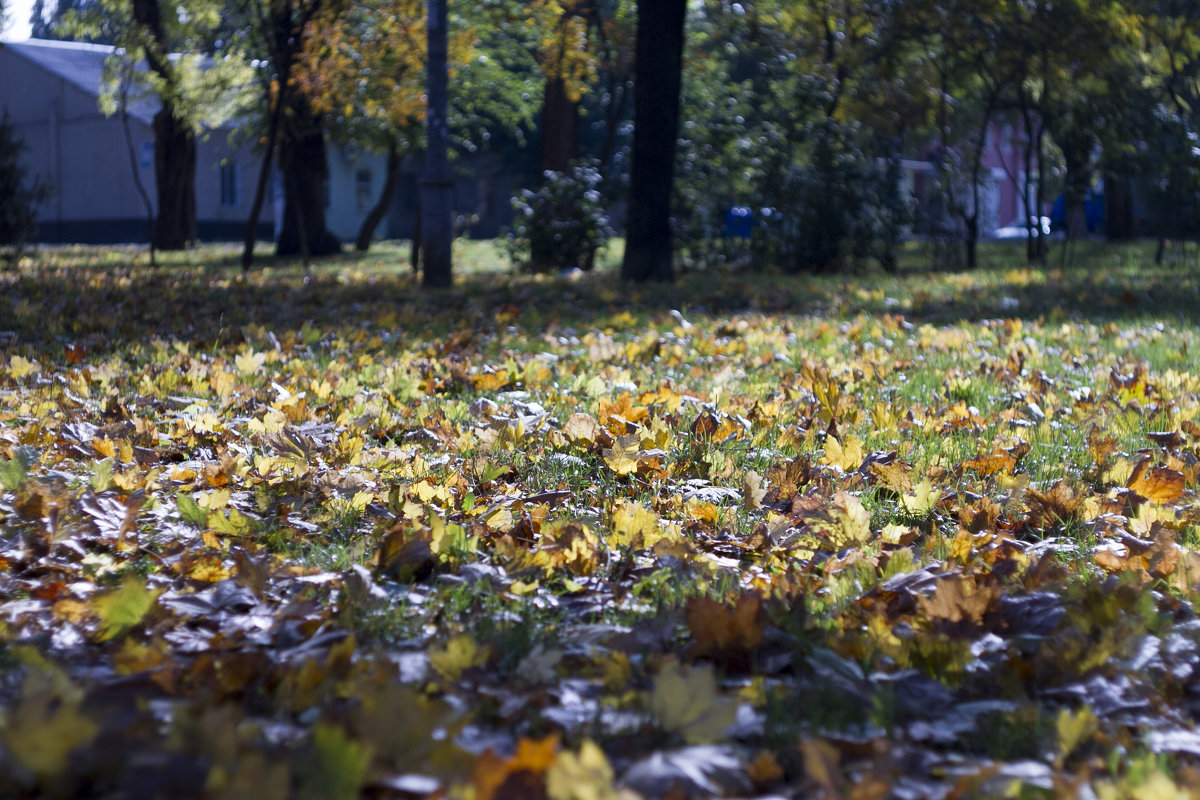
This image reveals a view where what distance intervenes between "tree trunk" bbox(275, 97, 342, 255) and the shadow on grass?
6351mm

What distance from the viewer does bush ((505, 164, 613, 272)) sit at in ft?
55.3

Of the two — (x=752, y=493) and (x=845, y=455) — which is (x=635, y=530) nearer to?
(x=752, y=493)

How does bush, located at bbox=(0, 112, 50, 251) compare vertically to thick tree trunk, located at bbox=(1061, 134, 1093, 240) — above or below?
below

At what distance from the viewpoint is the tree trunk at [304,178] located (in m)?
20.8

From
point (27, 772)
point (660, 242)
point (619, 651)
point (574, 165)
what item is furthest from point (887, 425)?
point (574, 165)

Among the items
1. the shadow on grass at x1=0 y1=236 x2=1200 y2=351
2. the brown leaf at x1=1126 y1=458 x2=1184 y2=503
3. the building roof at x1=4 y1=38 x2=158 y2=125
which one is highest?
the building roof at x1=4 y1=38 x2=158 y2=125

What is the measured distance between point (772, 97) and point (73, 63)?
104ft

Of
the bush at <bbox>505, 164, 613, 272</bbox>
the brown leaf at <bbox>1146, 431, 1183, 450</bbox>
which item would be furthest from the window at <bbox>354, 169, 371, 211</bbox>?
the brown leaf at <bbox>1146, 431, 1183, 450</bbox>

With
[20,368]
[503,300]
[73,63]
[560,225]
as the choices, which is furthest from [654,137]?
[73,63]

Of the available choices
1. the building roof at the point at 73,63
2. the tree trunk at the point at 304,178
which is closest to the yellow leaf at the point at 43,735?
the tree trunk at the point at 304,178

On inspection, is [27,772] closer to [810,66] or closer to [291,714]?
[291,714]

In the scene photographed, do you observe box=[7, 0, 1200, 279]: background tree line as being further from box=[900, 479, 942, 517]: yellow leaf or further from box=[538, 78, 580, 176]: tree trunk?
box=[900, 479, 942, 517]: yellow leaf

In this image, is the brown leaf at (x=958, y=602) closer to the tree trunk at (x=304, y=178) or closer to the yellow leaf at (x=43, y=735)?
the yellow leaf at (x=43, y=735)

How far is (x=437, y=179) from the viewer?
12203 mm
